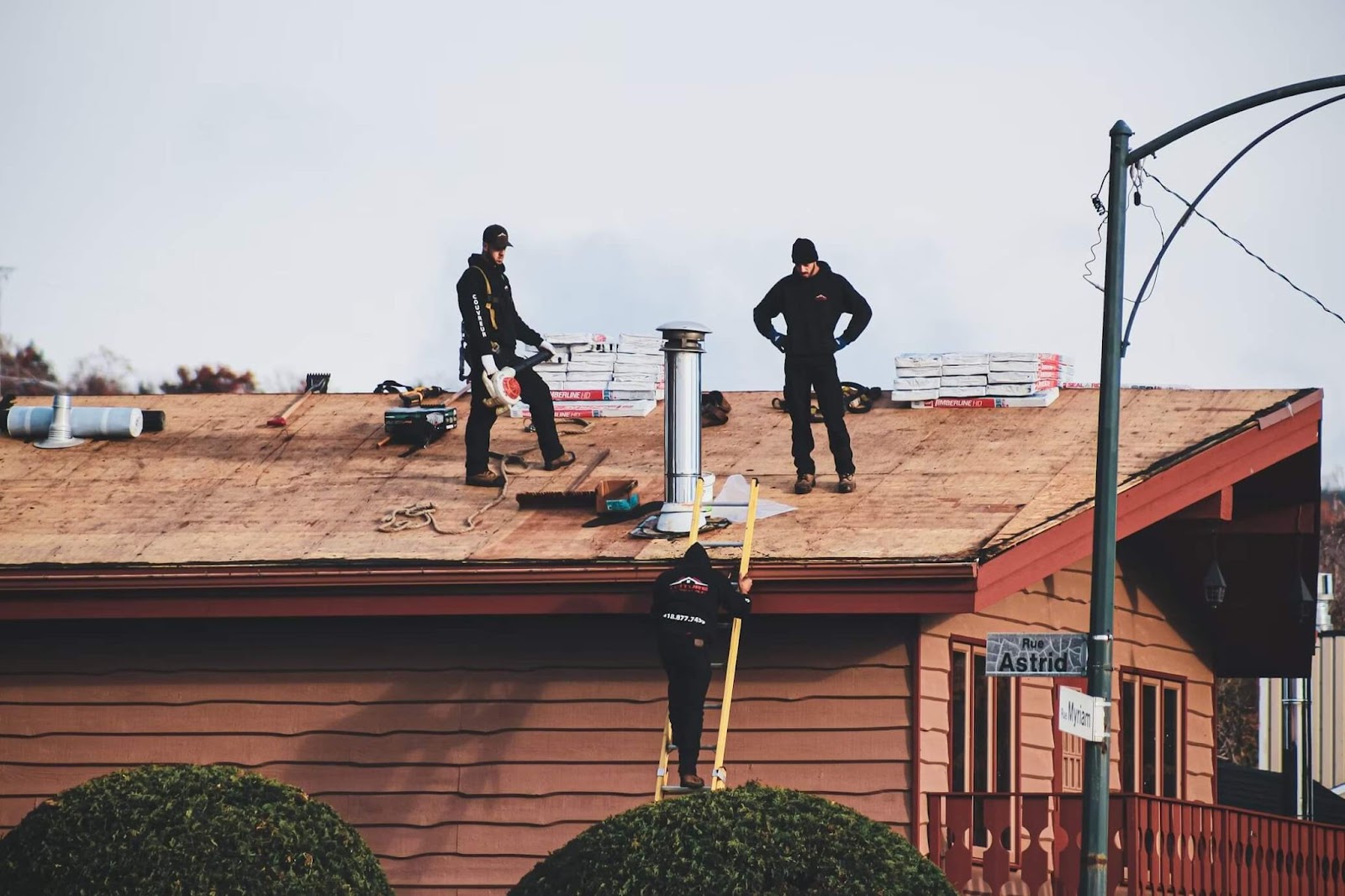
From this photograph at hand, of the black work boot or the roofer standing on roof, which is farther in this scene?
the black work boot

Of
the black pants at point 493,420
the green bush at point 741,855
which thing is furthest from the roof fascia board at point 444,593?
the green bush at point 741,855

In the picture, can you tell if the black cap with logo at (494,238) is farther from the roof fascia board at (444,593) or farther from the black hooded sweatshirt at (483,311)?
the roof fascia board at (444,593)

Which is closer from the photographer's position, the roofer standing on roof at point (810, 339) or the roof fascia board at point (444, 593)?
the roof fascia board at point (444, 593)

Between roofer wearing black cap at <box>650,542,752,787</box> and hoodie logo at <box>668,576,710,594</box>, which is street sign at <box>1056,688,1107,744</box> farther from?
hoodie logo at <box>668,576,710,594</box>

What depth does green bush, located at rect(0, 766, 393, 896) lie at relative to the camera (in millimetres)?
11188

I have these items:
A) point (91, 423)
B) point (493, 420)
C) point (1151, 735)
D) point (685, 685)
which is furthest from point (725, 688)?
point (91, 423)

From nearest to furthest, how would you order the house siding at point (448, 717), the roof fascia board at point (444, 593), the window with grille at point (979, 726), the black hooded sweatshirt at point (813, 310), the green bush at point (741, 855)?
the green bush at point (741, 855) → the roof fascia board at point (444, 593) → the house siding at point (448, 717) → the window with grille at point (979, 726) → the black hooded sweatshirt at point (813, 310)

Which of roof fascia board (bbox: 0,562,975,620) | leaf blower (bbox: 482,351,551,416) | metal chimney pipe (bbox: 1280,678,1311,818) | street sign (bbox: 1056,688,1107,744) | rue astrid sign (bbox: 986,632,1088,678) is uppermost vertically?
leaf blower (bbox: 482,351,551,416)

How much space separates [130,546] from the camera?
15.6 meters

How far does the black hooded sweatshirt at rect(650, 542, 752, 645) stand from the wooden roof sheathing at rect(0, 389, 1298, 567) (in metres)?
0.73

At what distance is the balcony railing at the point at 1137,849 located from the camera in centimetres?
1362

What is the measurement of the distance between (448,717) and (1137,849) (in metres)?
5.35

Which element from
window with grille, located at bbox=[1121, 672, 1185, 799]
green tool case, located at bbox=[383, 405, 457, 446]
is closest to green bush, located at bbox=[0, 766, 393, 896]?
green tool case, located at bbox=[383, 405, 457, 446]

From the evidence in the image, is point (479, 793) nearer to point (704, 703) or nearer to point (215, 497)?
point (704, 703)
